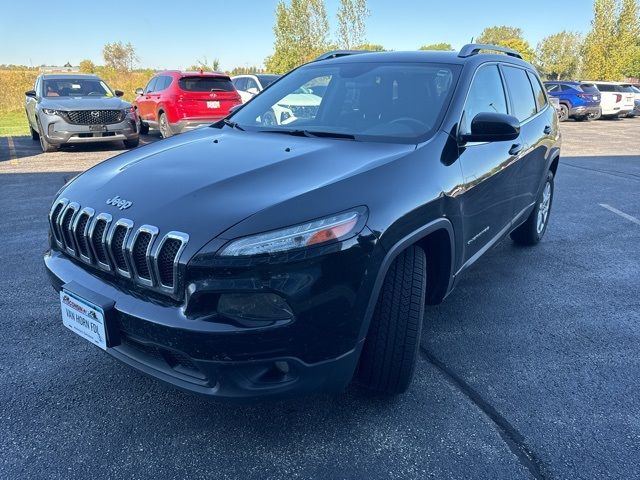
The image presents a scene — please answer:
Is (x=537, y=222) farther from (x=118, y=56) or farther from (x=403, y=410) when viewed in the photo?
(x=118, y=56)

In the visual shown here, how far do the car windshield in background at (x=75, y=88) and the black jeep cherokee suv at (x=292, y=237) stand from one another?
8654 mm

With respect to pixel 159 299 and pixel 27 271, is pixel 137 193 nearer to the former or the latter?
pixel 159 299

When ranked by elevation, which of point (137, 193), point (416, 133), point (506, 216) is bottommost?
point (506, 216)

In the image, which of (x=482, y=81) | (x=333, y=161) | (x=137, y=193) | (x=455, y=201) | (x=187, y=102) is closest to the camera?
(x=137, y=193)

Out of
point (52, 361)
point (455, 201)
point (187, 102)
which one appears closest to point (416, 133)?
point (455, 201)

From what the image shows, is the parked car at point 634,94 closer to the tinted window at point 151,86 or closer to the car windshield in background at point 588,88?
the car windshield in background at point 588,88

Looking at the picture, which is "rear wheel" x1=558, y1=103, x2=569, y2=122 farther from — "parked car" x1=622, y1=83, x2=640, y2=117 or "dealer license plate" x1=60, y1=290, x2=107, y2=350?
"dealer license plate" x1=60, y1=290, x2=107, y2=350

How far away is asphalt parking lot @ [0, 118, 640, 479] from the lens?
6.88ft

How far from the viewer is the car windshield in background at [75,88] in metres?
10.3

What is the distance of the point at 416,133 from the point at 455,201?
433mm

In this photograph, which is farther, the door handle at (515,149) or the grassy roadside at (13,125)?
the grassy roadside at (13,125)

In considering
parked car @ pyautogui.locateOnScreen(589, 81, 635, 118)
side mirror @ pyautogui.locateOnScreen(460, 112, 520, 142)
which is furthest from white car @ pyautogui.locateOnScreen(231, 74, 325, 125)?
parked car @ pyautogui.locateOnScreen(589, 81, 635, 118)

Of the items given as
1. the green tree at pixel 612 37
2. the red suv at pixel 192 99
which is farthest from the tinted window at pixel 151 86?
the green tree at pixel 612 37

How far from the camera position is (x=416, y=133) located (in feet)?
→ 8.96
